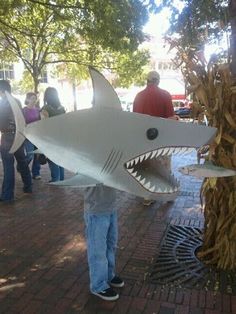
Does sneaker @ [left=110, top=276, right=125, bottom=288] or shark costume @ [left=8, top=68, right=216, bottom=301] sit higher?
shark costume @ [left=8, top=68, right=216, bottom=301]

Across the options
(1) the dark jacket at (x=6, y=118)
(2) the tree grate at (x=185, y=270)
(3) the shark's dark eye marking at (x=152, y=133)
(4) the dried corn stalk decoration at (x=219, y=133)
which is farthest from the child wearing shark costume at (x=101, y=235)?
(1) the dark jacket at (x=6, y=118)

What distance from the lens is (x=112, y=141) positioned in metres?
2.46

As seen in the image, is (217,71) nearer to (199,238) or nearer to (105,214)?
(105,214)

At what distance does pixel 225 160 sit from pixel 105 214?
129cm

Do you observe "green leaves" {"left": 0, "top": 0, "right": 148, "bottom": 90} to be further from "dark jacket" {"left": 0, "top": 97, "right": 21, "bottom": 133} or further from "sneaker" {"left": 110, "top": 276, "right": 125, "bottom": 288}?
"sneaker" {"left": 110, "top": 276, "right": 125, "bottom": 288}

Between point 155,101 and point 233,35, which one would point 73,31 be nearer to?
point 155,101

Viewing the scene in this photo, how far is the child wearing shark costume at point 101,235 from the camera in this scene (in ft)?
10.8

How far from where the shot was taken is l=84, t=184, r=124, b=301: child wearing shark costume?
3297 millimetres

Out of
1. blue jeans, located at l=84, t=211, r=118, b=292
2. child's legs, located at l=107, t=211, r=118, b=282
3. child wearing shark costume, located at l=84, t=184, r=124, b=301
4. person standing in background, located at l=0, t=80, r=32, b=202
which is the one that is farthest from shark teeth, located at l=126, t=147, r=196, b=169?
person standing in background, located at l=0, t=80, r=32, b=202

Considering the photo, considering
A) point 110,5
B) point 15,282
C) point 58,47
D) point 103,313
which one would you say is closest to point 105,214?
point 103,313

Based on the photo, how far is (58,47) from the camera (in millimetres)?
16984

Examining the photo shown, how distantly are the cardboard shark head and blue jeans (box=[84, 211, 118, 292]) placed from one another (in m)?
0.92

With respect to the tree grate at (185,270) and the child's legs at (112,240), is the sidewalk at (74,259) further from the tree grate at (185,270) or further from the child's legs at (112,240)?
the child's legs at (112,240)

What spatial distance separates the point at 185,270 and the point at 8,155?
146 inches
